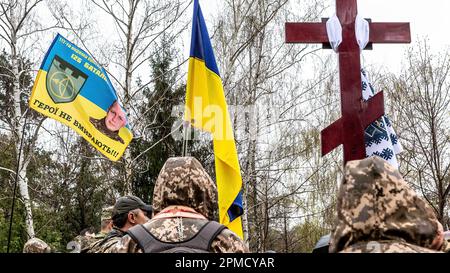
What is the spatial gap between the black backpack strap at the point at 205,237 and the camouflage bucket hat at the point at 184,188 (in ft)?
0.74

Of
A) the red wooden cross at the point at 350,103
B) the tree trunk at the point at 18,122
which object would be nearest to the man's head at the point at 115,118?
the red wooden cross at the point at 350,103

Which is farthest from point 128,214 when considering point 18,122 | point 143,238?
point 18,122

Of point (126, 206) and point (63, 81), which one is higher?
point (63, 81)

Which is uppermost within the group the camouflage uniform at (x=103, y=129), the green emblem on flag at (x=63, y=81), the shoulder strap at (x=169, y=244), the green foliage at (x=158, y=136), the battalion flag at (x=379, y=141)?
the green foliage at (x=158, y=136)

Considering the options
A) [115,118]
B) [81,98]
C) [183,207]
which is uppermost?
[81,98]

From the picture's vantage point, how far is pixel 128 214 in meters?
4.35

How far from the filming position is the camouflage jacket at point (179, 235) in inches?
111

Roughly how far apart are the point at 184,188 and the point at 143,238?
40cm

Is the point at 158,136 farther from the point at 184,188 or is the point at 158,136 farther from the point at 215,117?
the point at 184,188

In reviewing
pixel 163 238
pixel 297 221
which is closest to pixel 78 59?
pixel 163 238

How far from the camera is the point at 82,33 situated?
15383 mm

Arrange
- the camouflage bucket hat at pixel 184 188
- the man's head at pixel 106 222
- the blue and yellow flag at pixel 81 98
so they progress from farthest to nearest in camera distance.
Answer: the blue and yellow flag at pixel 81 98 → the man's head at pixel 106 222 → the camouflage bucket hat at pixel 184 188

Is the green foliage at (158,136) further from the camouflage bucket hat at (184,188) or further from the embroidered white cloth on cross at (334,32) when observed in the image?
the camouflage bucket hat at (184,188)

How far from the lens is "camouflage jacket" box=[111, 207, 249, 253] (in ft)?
9.25
